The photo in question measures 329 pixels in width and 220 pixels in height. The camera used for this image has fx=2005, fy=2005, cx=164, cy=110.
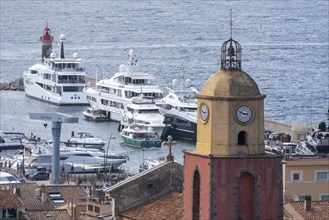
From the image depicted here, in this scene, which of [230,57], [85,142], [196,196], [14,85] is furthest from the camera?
[14,85]

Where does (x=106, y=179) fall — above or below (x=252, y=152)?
below

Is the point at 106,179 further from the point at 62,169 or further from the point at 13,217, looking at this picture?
the point at 13,217

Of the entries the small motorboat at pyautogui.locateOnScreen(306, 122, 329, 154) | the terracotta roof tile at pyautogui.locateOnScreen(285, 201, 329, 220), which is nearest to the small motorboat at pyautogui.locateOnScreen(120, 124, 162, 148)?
the small motorboat at pyautogui.locateOnScreen(306, 122, 329, 154)

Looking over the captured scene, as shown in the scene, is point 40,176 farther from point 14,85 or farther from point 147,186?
point 14,85

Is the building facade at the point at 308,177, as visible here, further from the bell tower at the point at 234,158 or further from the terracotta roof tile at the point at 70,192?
the bell tower at the point at 234,158

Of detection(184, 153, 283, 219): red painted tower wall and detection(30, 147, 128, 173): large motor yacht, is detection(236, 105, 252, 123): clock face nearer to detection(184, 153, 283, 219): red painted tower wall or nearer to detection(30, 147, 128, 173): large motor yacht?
detection(184, 153, 283, 219): red painted tower wall

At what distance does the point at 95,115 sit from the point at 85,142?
57.5 ft

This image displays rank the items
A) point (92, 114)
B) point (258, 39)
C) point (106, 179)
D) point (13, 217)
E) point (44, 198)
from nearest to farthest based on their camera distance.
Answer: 1. point (13, 217)
2. point (44, 198)
3. point (106, 179)
4. point (92, 114)
5. point (258, 39)

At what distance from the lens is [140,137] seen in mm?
77875

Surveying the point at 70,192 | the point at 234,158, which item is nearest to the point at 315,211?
the point at 234,158

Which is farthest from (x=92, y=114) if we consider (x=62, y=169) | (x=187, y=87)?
(x=62, y=169)

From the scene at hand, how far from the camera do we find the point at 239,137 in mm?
24000

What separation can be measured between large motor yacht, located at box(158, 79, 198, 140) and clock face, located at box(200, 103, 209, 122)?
55.6m

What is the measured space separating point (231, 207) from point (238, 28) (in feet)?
482
